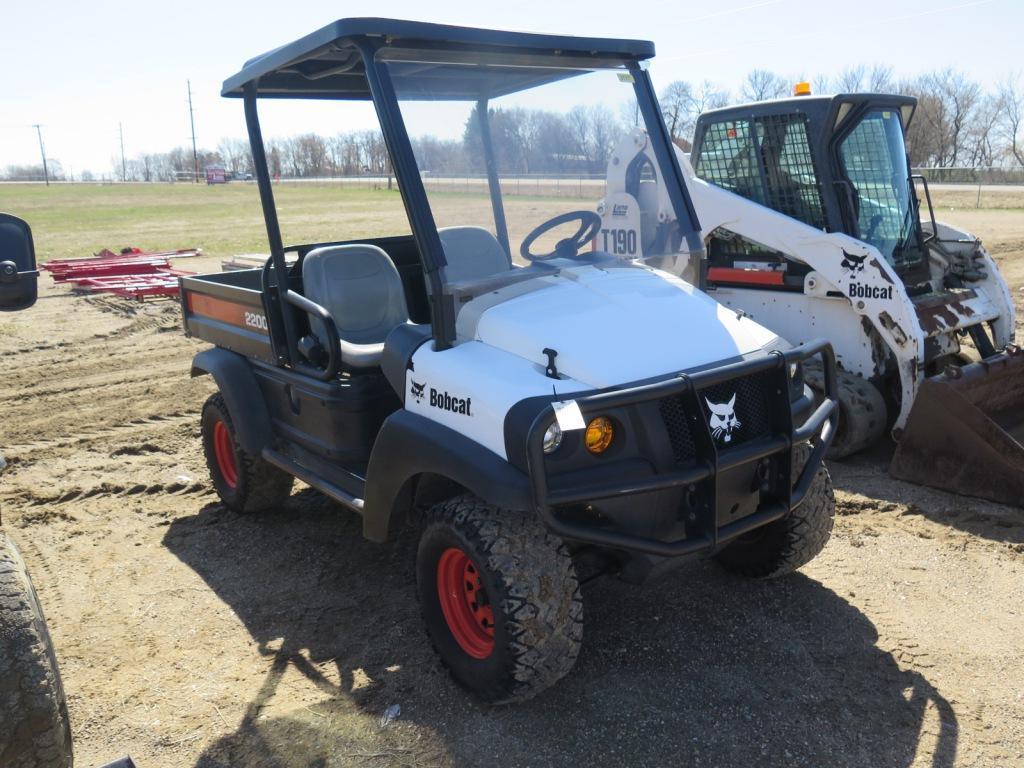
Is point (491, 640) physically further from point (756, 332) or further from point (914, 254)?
point (914, 254)

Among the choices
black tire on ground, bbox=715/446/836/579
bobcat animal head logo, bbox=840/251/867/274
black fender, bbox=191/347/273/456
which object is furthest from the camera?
bobcat animal head logo, bbox=840/251/867/274

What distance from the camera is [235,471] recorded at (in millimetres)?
4926

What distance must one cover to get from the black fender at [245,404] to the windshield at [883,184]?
4.08m

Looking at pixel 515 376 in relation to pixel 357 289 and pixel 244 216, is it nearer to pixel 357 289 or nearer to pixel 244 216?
pixel 357 289

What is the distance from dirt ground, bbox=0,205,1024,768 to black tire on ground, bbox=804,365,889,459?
0.21m

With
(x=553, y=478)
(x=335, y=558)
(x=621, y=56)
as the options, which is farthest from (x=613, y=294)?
(x=335, y=558)

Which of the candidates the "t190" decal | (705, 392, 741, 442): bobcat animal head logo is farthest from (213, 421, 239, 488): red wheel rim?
(705, 392, 741, 442): bobcat animal head logo

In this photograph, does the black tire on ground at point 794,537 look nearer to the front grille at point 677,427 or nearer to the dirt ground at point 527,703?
the dirt ground at point 527,703

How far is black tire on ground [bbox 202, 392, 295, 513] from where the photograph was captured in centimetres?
472

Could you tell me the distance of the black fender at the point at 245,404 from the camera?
4.43 meters

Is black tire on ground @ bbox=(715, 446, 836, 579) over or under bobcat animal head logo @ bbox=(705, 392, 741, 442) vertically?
under

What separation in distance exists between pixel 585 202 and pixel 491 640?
6.00 ft

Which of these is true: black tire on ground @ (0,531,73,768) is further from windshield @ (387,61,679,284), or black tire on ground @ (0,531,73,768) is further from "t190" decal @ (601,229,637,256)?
"t190" decal @ (601,229,637,256)

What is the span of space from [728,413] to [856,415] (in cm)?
280
